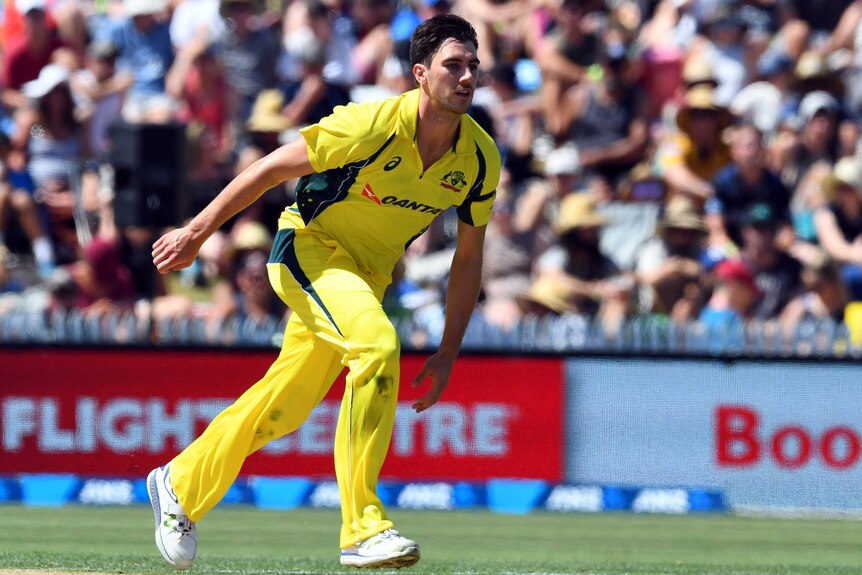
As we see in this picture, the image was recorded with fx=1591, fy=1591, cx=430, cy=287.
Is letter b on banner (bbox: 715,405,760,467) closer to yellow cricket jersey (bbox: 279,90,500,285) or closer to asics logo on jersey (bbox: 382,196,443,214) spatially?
yellow cricket jersey (bbox: 279,90,500,285)

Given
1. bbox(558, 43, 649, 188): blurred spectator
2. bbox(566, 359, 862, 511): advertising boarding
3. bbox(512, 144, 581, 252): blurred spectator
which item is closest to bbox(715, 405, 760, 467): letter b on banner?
bbox(566, 359, 862, 511): advertising boarding

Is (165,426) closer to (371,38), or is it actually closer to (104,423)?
(104,423)

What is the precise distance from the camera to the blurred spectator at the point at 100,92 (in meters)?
14.5

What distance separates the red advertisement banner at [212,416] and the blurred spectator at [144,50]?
4254mm

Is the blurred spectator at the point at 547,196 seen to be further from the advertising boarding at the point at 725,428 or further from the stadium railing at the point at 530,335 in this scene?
the advertising boarding at the point at 725,428

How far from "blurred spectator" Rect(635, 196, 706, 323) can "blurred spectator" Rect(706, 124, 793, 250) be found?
0.24m

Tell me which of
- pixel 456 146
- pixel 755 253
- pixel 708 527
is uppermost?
pixel 456 146

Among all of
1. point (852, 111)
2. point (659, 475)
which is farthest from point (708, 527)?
point (852, 111)

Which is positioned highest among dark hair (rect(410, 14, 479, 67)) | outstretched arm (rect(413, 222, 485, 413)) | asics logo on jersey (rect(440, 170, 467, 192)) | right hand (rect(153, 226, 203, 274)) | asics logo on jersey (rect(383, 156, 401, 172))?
dark hair (rect(410, 14, 479, 67))

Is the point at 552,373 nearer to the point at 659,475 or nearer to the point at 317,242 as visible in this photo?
the point at 659,475

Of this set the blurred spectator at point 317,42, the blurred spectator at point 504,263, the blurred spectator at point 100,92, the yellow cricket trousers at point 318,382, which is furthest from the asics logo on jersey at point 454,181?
the blurred spectator at point 317,42

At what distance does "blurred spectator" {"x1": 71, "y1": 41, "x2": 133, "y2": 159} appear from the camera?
47.5 feet

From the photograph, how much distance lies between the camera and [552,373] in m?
11.4

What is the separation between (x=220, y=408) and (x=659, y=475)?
10.4 feet
